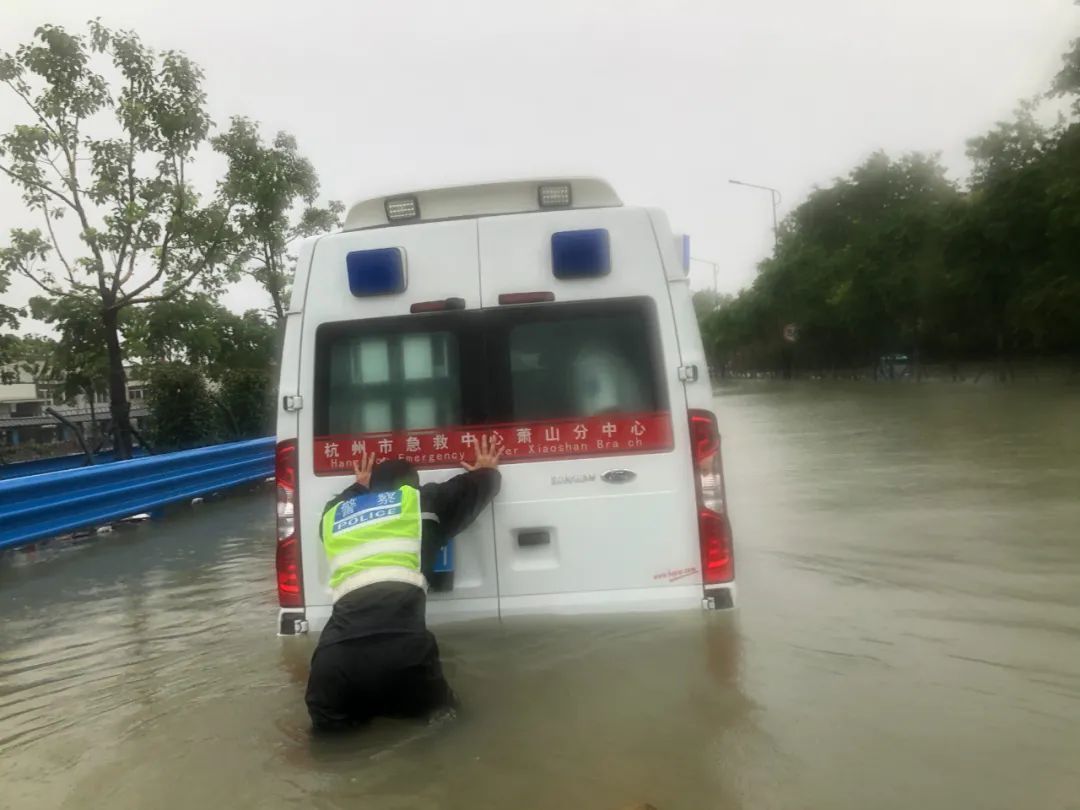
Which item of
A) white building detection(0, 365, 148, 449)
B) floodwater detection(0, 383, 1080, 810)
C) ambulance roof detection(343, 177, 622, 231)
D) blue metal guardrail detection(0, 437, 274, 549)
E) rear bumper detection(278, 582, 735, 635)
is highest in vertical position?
ambulance roof detection(343, 177, 622, 231)

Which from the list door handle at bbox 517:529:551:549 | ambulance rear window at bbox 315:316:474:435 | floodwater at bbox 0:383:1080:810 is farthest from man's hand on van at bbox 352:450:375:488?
floodwater at bbox 0:383:1080:810

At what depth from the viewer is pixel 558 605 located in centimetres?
520

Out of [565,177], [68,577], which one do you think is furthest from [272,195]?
[565,177]

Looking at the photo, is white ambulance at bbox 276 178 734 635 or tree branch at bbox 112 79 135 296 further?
tree branch at bbox 112 79 135 296

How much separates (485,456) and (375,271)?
1.02m

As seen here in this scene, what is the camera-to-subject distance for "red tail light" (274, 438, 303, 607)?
526cm

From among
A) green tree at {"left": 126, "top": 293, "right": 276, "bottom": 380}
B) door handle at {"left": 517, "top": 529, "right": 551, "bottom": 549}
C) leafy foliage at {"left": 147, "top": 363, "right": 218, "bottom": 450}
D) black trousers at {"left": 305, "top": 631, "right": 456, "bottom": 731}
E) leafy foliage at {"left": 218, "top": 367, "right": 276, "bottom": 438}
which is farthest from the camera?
leafy foliage at {"left": 218, "top": 367, "right": 276, "bottom": 438}

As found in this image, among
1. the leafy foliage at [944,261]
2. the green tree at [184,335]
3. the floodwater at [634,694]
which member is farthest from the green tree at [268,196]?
the leafy foliage at [944,261]

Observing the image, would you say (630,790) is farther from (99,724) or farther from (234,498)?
(234,498)

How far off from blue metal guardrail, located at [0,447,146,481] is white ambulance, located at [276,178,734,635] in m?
11.4

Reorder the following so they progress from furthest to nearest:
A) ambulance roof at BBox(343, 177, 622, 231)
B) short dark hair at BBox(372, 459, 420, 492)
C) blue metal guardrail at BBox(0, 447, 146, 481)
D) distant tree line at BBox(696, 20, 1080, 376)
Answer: distant tree line at BBox(696, 20, 1080, 376) < blue metal guardrail at BBox(0, 447, 146, 481) < ambulance roof at BBox(343, 177, 622, 231) < short dark hair at BBox(372, 459, 420, 492)

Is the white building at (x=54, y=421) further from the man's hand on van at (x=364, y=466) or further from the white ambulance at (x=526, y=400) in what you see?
the man's hand on van at (x=364, y=466)

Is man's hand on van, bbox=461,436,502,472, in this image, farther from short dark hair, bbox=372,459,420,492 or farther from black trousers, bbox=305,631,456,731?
black trousers, bbox=305,631,456,731

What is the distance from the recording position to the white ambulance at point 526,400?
5121mm
